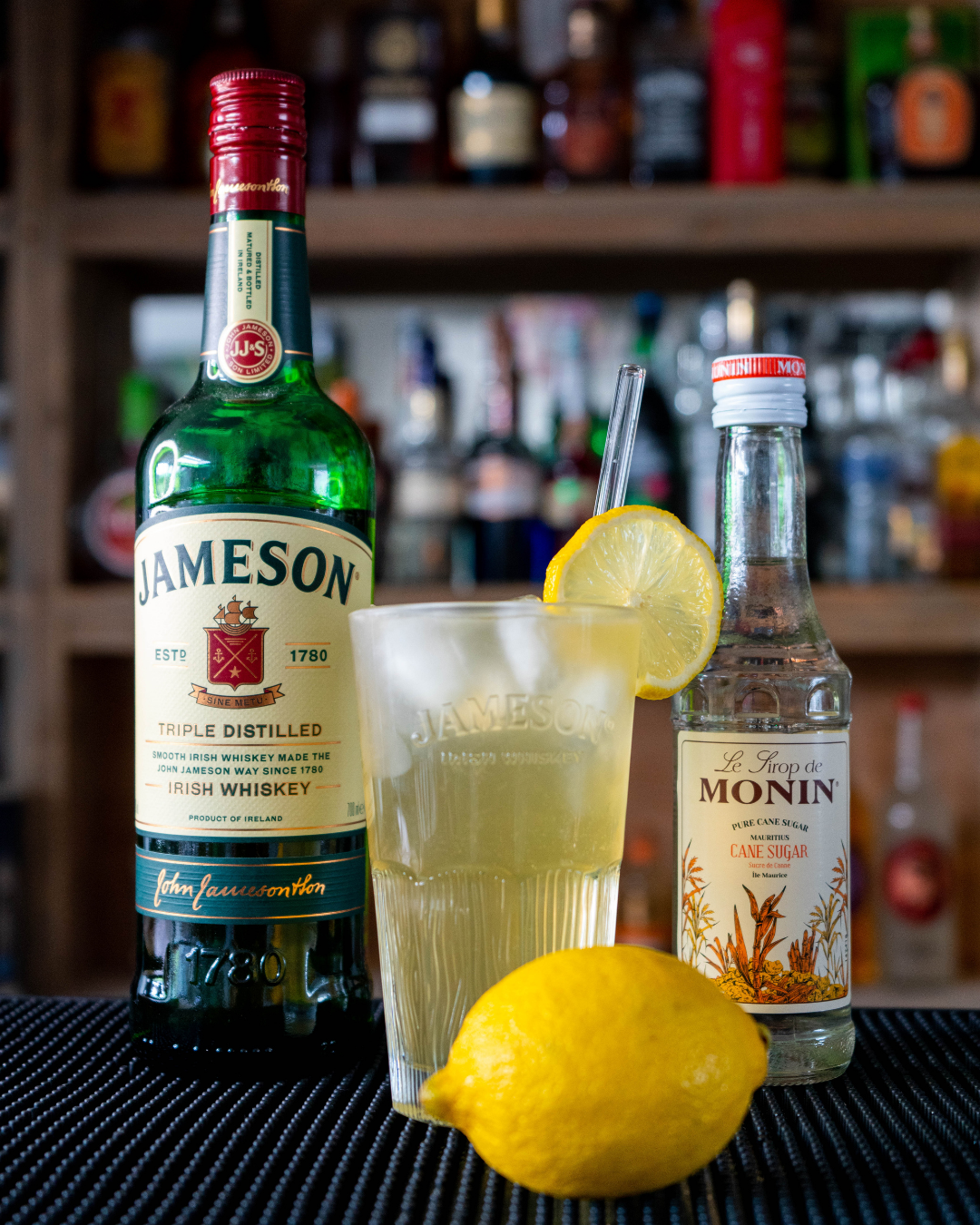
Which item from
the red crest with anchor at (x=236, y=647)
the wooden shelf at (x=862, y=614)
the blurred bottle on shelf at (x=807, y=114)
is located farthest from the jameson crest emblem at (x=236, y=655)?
the blurred bottle on shelf at (x=807, y=114)

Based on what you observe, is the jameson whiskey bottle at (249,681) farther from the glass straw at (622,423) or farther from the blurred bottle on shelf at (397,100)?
the blurred bottle on shelf at (397,100)

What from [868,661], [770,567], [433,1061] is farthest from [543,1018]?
[868,661]

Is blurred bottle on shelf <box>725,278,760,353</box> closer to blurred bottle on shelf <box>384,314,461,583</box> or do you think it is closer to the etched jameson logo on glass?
blurred bottle on shelf <box>384,314,461,583</box>

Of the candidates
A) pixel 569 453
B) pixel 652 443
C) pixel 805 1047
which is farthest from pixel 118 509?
pixel 805 1047

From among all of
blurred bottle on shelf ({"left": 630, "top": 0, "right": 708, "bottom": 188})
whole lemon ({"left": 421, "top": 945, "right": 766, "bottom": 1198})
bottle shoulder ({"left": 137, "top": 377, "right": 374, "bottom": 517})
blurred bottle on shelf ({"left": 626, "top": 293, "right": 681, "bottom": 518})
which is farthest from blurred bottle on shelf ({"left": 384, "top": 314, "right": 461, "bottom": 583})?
whole lemon ({"left": 421, "top": 945, "right": 766, "bottom": 1198})

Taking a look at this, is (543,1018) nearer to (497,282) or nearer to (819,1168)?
(819,1168)

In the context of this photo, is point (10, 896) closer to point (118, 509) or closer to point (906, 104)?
point (118, 509)

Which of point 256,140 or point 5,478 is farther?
point 5,478
